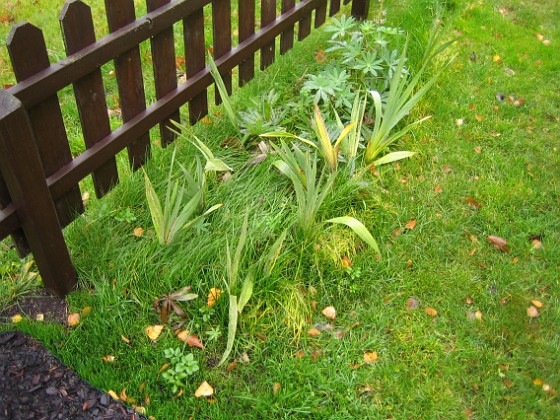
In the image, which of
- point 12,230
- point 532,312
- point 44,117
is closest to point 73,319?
point 12,230

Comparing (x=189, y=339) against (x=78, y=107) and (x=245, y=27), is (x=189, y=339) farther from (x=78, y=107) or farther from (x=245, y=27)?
(x=245, y=27)

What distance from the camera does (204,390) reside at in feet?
7.03

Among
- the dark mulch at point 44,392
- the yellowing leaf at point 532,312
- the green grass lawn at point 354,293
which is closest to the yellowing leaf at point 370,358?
the green grass lawn at point 354,293

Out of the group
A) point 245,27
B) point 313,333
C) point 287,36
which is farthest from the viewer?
point 287,36

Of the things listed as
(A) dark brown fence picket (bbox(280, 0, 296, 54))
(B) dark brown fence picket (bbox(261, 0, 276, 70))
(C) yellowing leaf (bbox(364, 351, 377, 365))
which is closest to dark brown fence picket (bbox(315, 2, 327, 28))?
(A) dark brown fence picket (bbox(280, 0, 296, 54))

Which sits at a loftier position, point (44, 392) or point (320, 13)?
point (320, 13)

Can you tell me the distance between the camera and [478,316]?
8.26ft

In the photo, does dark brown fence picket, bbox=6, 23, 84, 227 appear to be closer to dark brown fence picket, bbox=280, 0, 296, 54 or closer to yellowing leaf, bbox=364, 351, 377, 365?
yellowing leaf, bbox=364, 351, 377, 365

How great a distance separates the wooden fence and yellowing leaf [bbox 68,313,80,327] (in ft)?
0.40

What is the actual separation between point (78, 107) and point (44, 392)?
1152 millimetres

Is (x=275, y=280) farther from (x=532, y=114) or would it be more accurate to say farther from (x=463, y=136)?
(x=532, y=114)

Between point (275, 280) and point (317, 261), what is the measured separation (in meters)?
0.26

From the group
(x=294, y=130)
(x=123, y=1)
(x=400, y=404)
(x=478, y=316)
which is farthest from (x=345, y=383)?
(x=123, y=1)

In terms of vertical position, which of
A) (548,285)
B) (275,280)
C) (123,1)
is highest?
(123,1)
